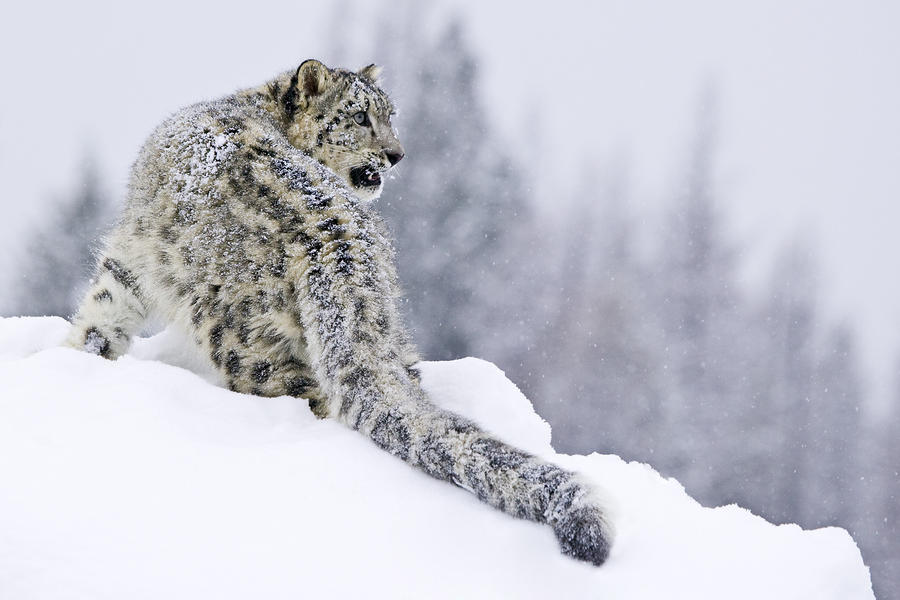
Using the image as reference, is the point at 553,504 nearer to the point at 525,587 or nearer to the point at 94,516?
the point at 525,587

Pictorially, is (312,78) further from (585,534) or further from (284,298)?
(585,534)

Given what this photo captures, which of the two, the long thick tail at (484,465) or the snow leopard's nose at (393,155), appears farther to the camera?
the snow leopard's nose at (393,155)

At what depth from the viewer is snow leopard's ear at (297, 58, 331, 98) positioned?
4.92 meters

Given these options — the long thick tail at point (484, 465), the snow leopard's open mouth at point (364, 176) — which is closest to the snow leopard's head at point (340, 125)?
the snow leopard's open mouth at point (364, 176)

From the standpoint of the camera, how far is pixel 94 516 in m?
2.09

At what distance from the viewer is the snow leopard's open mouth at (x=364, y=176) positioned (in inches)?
199

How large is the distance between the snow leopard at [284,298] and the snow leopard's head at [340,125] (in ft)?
1.31

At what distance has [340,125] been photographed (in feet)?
16.4

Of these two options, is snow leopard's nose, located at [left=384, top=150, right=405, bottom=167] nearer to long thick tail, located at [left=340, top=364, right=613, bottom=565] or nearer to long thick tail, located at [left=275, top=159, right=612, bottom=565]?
long thick tail, located at [left=275, top=159, right=612, bottom=565]

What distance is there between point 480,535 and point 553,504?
0.24 m

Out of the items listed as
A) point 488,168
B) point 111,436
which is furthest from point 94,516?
point 488,168

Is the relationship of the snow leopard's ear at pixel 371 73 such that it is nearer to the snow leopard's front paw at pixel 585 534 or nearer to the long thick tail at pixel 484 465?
the long thick tail at pixel 484 465

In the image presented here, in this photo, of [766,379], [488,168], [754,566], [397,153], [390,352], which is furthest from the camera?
[766,379]

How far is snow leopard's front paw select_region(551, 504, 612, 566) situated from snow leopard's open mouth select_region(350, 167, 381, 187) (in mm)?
3138
